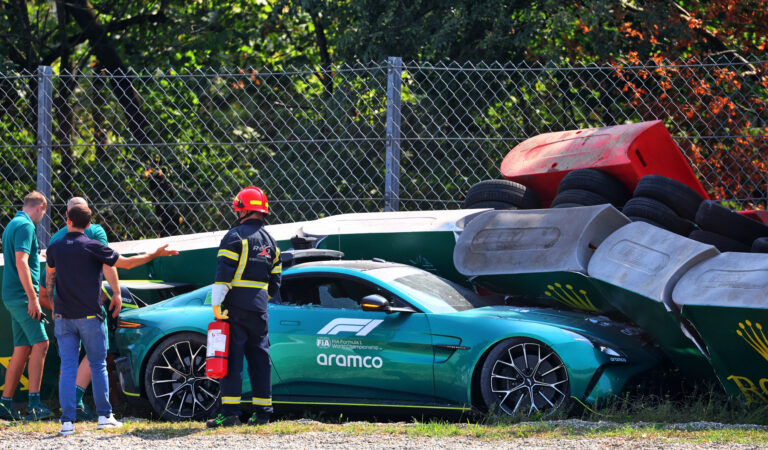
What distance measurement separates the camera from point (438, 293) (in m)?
8.27

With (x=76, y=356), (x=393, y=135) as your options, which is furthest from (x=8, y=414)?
(x=393, y=135)

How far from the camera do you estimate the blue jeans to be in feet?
24.6

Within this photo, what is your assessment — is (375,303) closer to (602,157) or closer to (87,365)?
(87,365)

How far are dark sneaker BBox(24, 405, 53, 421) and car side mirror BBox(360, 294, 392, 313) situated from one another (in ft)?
9.14

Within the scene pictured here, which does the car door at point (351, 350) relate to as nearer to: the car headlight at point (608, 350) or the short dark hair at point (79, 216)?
the car headlight at point (608, 350)

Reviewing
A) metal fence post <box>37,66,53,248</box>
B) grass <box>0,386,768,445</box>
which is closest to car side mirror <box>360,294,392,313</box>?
grass <box>0,386,768,445</box>

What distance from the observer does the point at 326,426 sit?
724 cm

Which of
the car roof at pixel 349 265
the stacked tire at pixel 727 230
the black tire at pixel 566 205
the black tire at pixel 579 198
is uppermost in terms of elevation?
the black tire at pixel 579 198

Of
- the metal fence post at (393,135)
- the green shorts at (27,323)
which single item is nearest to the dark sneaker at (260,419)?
the green shorts at (27,323)

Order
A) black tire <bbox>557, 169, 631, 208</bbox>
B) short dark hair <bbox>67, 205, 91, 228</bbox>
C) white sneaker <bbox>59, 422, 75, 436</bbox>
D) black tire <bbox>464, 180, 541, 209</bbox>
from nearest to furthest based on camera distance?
white sneaker <bbox>59, 422, 75, 436</bbox> < short dark hair <bbox>67, 205, 91, 228</bbox> < black tire <bbox>557, 169, 631, 208</bbox> < black tire <bbox>464, 180, 541, 209</bbox>

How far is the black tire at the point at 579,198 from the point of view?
30.1ft

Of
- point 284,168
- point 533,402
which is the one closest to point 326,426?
point 533,402

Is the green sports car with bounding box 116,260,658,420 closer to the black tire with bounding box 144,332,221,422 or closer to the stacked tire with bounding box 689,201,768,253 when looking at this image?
the black tire with bounding box 144,332,221,422

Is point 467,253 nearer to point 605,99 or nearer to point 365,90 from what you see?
point 365,90
